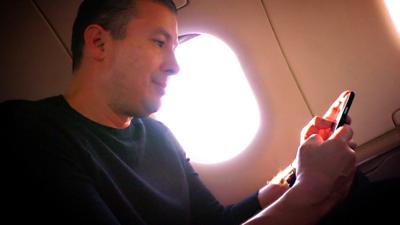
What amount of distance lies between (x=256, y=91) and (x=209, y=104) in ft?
0.69

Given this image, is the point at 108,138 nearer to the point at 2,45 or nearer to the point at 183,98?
the point at 183,98

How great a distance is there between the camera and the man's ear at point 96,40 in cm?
80

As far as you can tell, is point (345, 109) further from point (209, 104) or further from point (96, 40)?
point (96, 40)

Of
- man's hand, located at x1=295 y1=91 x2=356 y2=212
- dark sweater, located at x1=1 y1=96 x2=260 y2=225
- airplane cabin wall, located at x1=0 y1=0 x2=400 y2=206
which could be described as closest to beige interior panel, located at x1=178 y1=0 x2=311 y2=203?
airplane cabin wall, located at x1=0 y1=0 x2=400 y2=206

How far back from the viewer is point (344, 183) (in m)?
0.59

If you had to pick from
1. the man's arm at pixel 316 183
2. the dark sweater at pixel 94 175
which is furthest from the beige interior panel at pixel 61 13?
the man's arm at pixel 316 183

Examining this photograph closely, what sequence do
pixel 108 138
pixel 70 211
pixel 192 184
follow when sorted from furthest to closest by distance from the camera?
pixel 192 184 → pixel 108 138 → pixel 70 211

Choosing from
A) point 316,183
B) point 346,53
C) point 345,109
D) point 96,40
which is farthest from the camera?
point 346,53

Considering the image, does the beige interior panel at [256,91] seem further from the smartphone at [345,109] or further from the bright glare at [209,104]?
the smartphone at [345,109]

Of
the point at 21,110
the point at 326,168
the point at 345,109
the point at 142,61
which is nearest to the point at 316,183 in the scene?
the point at 326,168

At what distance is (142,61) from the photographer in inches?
30.9

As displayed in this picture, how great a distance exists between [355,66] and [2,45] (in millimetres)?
1267

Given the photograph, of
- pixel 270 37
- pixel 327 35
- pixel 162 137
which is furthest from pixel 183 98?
pixel 327 35

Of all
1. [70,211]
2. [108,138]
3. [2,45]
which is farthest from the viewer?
[2,45]
